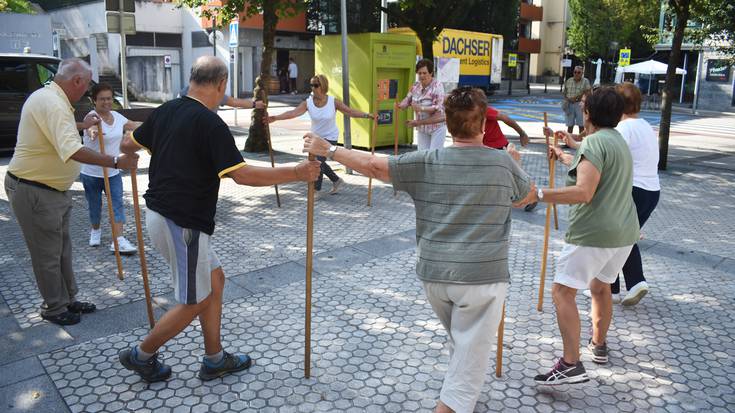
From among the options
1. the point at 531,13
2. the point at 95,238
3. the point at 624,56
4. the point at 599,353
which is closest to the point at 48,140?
the point at 95,238

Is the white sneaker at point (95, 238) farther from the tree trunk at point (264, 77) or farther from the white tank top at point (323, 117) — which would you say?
the tree trunk at point (264, 77)

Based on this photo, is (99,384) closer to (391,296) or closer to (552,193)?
(391,296)

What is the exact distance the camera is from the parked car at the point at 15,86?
11.9 meters

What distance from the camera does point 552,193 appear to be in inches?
122

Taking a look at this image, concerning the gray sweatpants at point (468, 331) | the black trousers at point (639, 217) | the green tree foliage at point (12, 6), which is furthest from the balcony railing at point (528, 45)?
the gray sweatpants at point (468, 331)

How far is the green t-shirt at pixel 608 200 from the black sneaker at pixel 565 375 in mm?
736

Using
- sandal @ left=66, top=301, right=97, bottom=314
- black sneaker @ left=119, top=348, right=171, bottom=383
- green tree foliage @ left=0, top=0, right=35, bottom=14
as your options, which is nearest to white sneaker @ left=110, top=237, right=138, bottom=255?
sandal @ left=66, top=301, right=97, bottom=314

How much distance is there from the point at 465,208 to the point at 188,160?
1.48 meters

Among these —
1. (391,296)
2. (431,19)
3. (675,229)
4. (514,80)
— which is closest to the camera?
(391,296)

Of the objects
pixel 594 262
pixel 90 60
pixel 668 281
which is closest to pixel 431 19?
pixel 668 281

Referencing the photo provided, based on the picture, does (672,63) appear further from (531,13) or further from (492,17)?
(531,13)

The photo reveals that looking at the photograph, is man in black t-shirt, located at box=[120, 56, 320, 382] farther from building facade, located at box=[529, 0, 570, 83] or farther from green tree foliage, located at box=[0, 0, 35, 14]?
building facade, located at box=[529, 0, 570, 83]

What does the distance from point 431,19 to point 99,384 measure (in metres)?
11.5

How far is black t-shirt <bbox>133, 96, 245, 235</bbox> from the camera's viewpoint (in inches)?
122
